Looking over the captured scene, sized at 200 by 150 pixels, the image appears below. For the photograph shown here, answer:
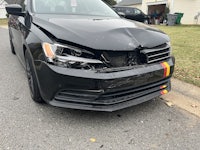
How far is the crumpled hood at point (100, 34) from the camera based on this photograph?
2760 mm

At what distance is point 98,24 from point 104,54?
26.5 inches

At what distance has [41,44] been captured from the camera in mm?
2877

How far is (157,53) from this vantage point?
311 centimetres

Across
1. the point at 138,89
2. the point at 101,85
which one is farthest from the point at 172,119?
the point at 101,85

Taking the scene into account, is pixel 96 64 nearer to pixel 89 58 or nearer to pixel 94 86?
pixel 89 58

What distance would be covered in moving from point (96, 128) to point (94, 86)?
1.87ft

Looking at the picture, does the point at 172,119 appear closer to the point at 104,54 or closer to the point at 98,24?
the point at 104,54

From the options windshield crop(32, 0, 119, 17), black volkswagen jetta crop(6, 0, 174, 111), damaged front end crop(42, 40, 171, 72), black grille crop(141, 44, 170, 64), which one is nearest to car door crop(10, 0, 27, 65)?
windshield crop(32, 0, 119, 17)

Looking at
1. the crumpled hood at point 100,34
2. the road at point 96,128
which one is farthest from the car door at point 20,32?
the road at point 96,128

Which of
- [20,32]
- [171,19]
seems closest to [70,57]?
[20,32]

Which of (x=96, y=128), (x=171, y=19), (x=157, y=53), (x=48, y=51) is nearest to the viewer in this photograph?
(x=48, y=51)

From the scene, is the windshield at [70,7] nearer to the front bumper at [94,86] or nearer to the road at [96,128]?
the front bumper at [94,86]

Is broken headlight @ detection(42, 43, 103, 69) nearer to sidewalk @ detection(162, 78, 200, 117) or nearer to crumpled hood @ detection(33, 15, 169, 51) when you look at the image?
crumpled hood @ detection(33, 15, 169, 51)

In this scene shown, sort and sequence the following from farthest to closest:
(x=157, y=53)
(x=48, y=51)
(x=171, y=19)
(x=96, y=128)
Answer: (x=171, y=19), (x=157, y=53), (x=96, y=128), (x=48, y=51)
